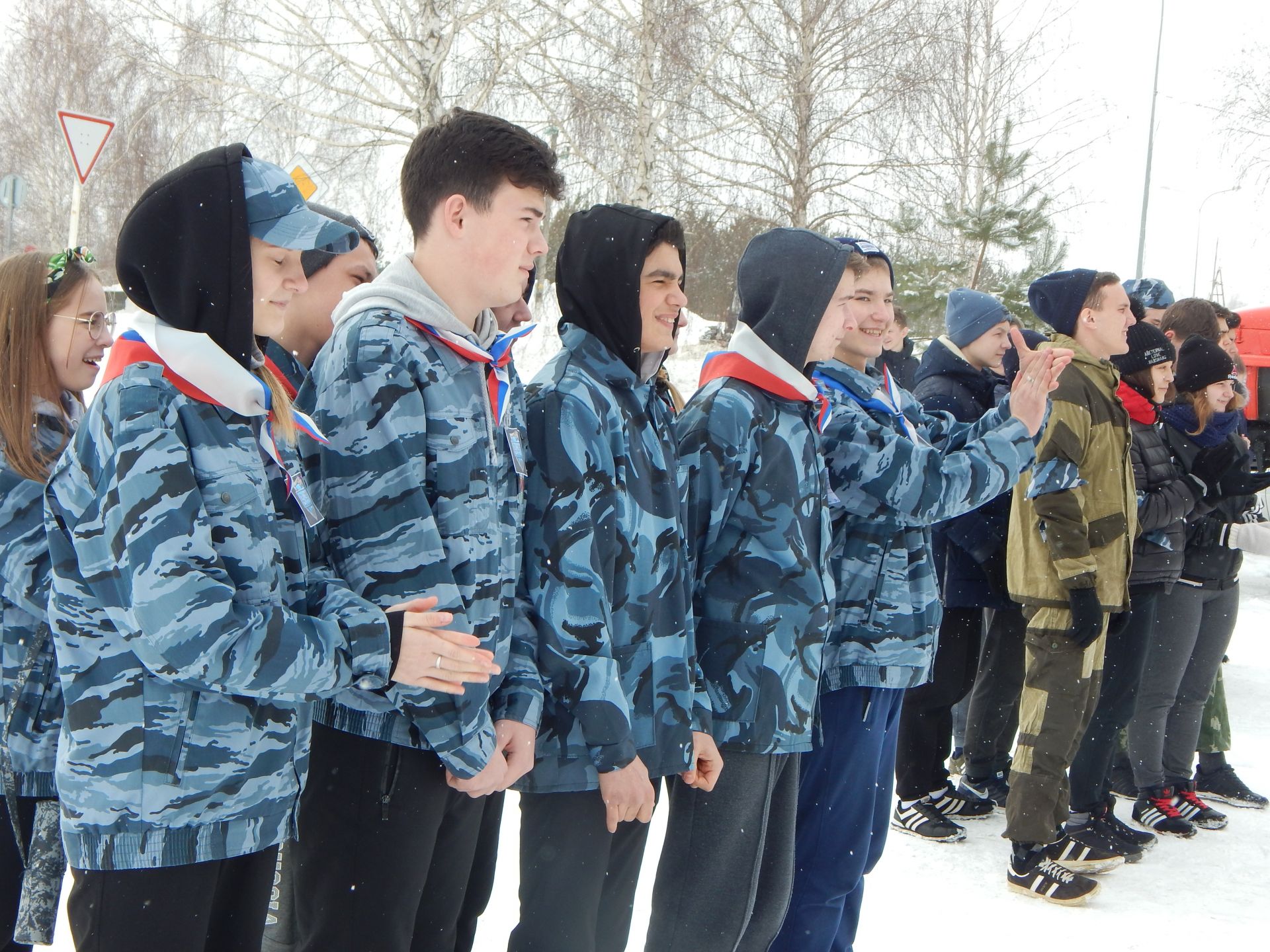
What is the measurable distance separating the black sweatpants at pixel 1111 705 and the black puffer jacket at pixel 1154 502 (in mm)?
138

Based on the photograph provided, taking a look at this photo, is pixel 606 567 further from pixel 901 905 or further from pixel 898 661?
pixel 901 905

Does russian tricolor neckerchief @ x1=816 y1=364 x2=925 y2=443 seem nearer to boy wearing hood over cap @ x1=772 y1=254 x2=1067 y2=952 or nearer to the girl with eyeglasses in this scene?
boy wearing hood over cap @ x1=772 y1=254 x2=1067 y2=952

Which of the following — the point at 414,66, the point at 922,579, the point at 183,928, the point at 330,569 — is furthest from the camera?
the point at 414,66

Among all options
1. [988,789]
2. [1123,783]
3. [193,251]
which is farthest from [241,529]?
[1123,783]

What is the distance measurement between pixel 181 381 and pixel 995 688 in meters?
3.75

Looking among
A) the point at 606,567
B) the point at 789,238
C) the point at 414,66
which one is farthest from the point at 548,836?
the point at 414,66

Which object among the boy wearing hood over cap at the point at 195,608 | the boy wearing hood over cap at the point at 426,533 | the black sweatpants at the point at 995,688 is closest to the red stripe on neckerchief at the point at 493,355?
the boy wearing hood over cap at the point at 426,533

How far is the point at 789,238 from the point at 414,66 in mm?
8508

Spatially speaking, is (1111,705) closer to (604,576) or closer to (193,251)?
(604,576)

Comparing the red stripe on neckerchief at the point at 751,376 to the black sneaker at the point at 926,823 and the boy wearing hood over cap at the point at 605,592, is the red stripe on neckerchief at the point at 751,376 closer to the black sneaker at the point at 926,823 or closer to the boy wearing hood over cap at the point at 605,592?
the boy wearing hood over cap at the point at 605,592

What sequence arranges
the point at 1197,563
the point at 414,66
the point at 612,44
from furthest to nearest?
the point at 612,44, the point at 414,66, the point at 1197,563

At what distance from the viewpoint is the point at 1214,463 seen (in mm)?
4504

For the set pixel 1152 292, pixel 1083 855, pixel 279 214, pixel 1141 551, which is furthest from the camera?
pixel 1152 292

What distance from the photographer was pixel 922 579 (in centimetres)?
303
